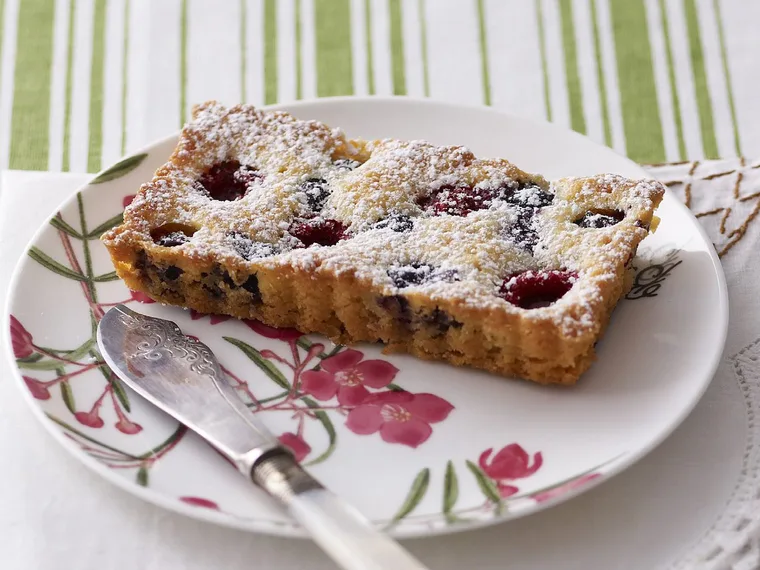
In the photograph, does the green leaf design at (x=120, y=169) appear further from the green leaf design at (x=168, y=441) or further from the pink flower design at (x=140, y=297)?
the green leaf design at (x=168, y=441)

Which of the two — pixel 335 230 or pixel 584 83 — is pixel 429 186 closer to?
pixel 335 230

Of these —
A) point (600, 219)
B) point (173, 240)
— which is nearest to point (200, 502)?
point (173, 240)

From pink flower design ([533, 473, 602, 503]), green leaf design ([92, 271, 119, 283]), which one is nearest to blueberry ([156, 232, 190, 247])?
green leaf design ([92, 271, 119, 283])

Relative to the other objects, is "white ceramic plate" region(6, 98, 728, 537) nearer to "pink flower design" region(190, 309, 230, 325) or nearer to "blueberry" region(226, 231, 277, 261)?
"pink flower design" region(190, 309, 230, 325)

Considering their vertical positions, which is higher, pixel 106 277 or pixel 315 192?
pixel 315 192

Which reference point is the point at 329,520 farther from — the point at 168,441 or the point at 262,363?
the point at 262,363

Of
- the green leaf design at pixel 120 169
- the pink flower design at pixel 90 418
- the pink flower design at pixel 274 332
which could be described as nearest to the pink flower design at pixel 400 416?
the pink flower design at pixel 274 332
